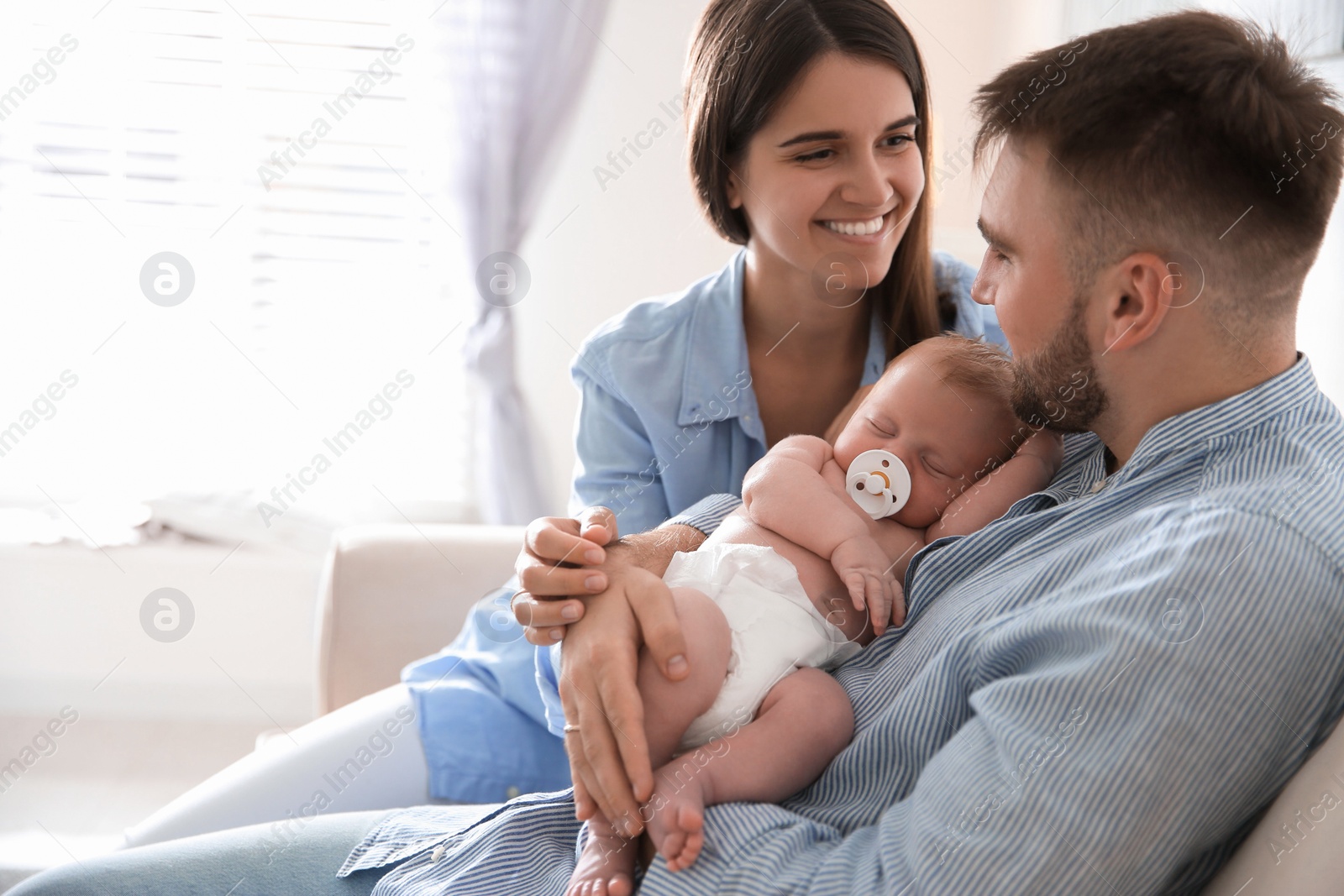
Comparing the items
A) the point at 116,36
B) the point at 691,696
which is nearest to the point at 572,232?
the point at 116,36

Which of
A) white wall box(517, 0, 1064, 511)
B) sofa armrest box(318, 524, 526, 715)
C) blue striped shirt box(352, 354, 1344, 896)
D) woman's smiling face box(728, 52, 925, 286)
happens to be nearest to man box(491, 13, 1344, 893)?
blue striped shirt box(352, 354, 1344, 896)

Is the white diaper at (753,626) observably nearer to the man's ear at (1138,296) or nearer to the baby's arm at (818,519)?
the baby's arm at (818,519)

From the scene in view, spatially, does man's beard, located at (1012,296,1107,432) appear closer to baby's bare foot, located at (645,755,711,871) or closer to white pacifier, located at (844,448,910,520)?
white pacifier, located at (844,448,910,520)

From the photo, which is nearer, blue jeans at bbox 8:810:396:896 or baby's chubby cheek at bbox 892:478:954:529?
blue jeans at bbox 8:810:396:896

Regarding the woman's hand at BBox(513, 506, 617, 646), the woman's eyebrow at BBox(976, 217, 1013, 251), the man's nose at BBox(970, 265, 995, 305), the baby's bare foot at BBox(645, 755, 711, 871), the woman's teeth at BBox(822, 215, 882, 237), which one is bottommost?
the baby's bare foot at BBox(645, 755, 711, 871)

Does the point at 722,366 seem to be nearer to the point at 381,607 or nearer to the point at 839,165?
the point at 839,165

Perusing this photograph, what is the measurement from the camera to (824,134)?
170 centimetres

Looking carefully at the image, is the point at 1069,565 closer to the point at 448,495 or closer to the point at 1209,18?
the point at 1209,18

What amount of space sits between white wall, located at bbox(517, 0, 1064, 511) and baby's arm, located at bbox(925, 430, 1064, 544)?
6.26 feet

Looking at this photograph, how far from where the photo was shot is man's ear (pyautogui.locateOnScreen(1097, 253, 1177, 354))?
3.49 feet

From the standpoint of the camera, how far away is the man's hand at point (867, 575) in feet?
4.07

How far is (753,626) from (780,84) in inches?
36.7

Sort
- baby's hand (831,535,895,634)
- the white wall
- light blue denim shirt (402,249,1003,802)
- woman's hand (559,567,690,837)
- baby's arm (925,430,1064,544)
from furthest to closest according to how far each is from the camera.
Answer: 1. the white wall
2. light blue denim shirt (402,249,1003,802)
3. baby's arm (925,430,1064,544)
4. baby's hand (831,535,895,634)
5. woman's hand (559,567,690,837)

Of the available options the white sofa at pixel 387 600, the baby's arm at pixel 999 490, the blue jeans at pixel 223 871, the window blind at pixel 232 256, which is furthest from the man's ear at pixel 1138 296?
the window blind at pixel 232 256
